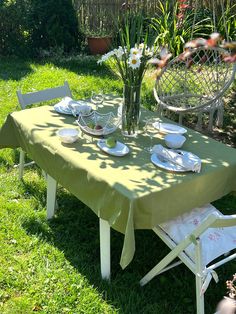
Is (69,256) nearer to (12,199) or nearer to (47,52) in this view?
(12,199)

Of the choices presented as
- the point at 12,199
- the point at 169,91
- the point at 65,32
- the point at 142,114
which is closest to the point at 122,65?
the point at 142,114

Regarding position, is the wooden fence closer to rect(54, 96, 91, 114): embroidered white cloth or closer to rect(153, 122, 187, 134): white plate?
rect(54, 96, 91, 114): embroidered white cloth

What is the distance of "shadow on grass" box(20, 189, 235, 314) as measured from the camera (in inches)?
111

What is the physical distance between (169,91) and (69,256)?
292 cm

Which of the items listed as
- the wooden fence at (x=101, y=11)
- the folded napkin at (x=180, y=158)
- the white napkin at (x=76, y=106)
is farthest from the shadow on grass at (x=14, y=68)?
the folded napkin at (x=180, y=158)

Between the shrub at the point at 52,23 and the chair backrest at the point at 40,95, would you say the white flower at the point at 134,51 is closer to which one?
the chair backrest at the point at 40,95

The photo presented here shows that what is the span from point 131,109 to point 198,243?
3.69 ft

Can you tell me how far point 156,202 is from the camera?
2.49m

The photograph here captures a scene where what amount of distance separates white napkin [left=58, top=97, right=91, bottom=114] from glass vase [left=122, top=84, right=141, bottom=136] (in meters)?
0.47

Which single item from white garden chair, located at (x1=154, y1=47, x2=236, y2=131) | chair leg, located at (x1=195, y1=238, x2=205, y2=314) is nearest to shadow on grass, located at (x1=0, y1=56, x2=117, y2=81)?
white garden chair, located at (x1=154, y1=47, x2=236, y2=131)

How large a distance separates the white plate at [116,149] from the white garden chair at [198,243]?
0.55m

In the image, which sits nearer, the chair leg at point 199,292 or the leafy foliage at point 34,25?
the chair leg at point 199,292

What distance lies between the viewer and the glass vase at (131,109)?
2948 mm

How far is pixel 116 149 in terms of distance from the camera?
2920 mm
